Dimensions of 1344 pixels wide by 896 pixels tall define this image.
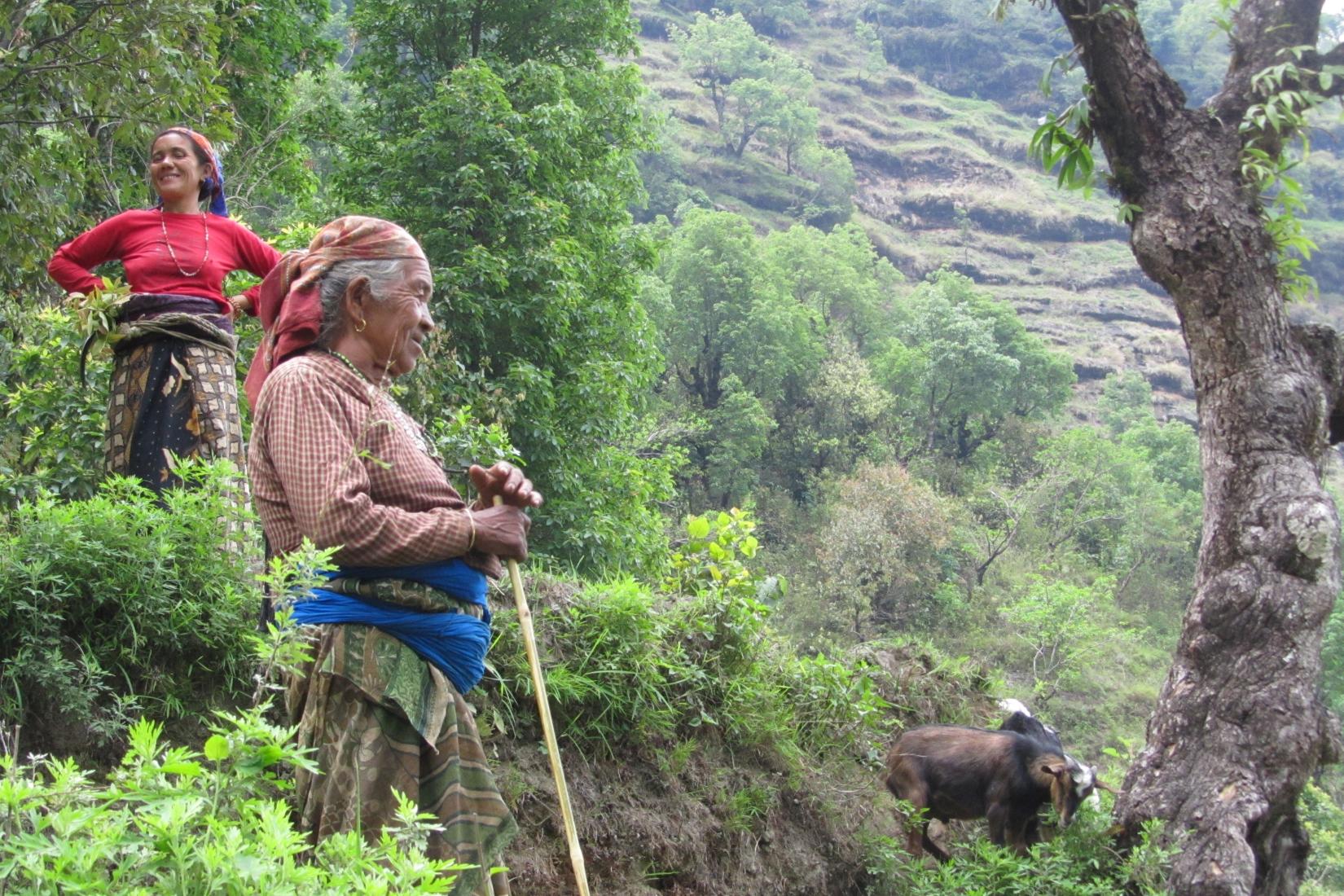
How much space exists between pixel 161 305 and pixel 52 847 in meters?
3.17

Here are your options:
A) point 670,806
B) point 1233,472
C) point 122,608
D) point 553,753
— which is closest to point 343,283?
point 553,753

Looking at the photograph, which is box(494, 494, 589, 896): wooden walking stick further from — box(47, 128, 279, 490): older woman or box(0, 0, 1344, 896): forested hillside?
box(47, 128, 279, 490): older woman

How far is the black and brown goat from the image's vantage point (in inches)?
193

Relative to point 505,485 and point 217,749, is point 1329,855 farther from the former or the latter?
point 217,749

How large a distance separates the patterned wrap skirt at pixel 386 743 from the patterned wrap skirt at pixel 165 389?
2045 mm

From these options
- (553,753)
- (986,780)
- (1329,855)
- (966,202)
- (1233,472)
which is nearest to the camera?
(553,753)

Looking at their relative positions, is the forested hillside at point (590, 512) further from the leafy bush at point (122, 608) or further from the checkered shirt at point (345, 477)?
the checkered shirt at point (345, 477)

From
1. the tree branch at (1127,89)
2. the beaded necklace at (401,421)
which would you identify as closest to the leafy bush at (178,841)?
the beaded necklace at (401,421)

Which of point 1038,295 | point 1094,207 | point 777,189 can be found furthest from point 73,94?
point 1094,207

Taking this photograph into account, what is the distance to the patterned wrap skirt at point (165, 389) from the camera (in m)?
4.06

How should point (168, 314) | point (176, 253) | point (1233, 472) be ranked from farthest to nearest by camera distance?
point (1233, 472), point (176, 253), point (168, 314)

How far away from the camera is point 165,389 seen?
409cm

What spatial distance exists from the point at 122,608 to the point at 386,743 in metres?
1.63

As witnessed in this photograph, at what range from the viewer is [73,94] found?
4773mm
